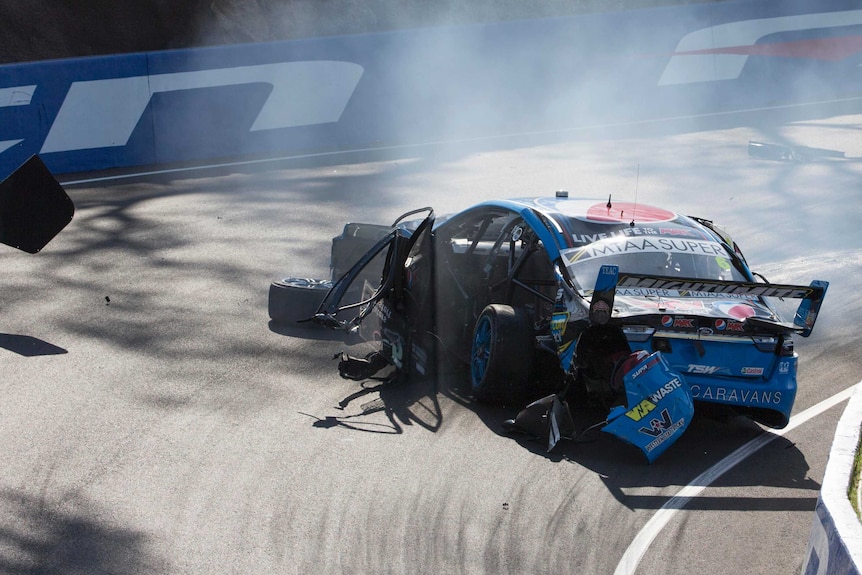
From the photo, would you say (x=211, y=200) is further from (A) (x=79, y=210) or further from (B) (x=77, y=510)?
(B) (x=77, y=510)

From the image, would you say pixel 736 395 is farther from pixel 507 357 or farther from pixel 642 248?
pixel 507 357

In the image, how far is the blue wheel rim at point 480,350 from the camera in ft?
24.2

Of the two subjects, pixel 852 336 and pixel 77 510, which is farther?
pixel 852 336

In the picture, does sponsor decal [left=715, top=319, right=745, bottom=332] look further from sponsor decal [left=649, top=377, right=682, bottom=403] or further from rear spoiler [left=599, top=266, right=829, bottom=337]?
sponsor decal [left=649, top=377, right=682, bottom=403]

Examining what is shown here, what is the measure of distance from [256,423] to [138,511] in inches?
56.6

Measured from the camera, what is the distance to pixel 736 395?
21.6 feet

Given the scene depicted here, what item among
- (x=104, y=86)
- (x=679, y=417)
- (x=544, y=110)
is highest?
(x=679, y=417)

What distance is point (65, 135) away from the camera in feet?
50.3

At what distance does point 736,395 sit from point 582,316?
1100 millimetres

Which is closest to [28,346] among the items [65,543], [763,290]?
[65,543]

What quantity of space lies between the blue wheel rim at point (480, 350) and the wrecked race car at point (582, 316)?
0.01 m

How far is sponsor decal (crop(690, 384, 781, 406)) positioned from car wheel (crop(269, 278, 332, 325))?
12.5 ft

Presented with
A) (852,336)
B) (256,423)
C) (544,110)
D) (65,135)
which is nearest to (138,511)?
(256,423)

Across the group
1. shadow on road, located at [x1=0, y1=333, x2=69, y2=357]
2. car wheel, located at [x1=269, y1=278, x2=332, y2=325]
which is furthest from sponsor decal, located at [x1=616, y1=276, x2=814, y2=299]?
shadow on road, located at [x1=0, y1=333, x2=69, y2=357]
